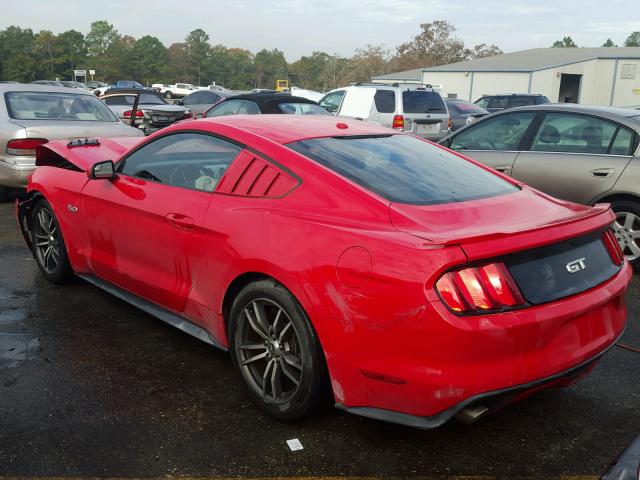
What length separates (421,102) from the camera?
13.9 meters

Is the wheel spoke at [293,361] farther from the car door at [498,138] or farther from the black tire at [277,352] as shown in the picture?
the car door at [498,138]

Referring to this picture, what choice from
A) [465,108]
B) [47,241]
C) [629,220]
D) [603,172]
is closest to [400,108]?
[465,108]

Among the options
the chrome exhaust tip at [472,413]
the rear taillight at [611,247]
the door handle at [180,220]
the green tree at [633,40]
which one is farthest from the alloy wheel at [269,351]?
the green tree at [633,40]

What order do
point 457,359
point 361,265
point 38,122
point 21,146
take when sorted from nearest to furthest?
point 457,359 → point 361,265 → point 21,146 → point 38,122

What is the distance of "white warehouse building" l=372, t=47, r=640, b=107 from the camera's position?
4603cm

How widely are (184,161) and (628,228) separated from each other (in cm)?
410

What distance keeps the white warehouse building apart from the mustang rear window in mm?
44730

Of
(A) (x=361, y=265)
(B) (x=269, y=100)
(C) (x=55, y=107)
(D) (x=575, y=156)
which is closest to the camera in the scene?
(A) (x=361, y=265)

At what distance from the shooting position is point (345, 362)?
2.66 metres

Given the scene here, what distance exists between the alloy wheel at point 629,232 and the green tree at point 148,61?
110473mm

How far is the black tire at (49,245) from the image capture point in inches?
192

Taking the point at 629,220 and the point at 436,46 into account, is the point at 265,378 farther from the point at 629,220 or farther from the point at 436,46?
the point at 436,46

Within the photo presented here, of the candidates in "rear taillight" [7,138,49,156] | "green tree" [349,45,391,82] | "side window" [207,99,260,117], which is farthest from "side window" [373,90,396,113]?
"green tree" [349,45,391,82]

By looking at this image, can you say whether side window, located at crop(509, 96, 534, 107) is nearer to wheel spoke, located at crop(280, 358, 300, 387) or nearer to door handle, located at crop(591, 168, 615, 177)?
door handle, located at crop(591, 168, 615, 177)
